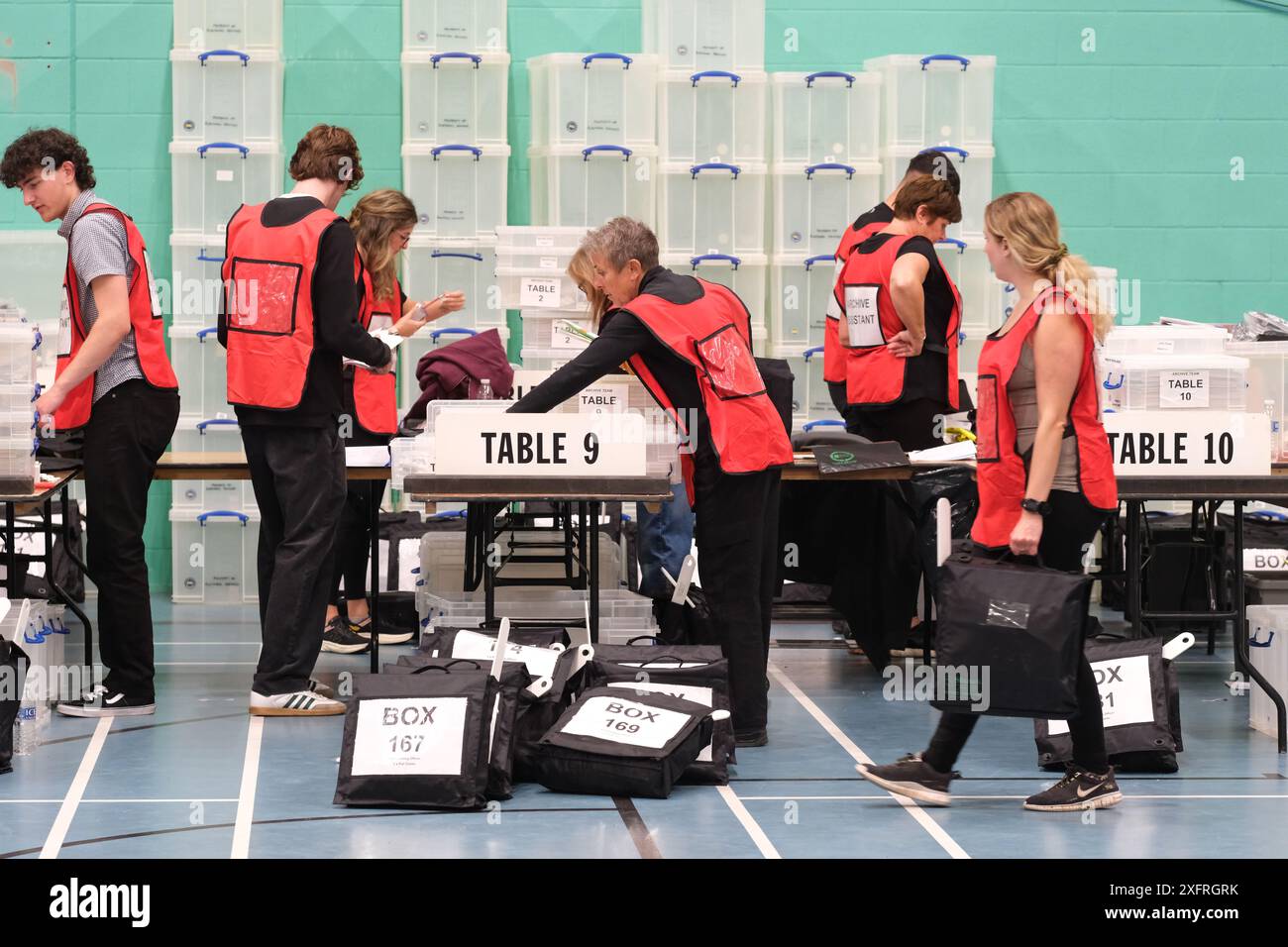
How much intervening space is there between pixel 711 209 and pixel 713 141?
33 cm

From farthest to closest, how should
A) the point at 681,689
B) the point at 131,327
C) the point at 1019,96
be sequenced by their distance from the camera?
the point at 1019,96, the point at 131,327, the point at 681,689

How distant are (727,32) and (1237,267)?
305cm

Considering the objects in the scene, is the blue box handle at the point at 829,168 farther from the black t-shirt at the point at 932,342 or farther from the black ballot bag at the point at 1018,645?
the black ballot bag at the point at 1018,645

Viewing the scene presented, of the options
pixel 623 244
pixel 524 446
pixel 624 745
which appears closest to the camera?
pixel 624 745

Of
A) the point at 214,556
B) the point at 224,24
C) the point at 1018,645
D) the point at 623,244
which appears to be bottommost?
the point at 214,556

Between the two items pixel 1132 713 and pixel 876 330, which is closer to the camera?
pixel 1132 713

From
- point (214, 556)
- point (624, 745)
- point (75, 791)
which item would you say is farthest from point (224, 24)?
point (624, 745)

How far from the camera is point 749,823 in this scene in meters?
4.12

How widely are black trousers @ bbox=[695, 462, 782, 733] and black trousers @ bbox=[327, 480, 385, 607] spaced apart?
6.57ft

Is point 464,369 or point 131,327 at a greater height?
point 131,327

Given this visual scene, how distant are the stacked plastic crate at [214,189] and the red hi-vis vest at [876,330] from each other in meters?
3.20

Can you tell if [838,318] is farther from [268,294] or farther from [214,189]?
[214,189]
